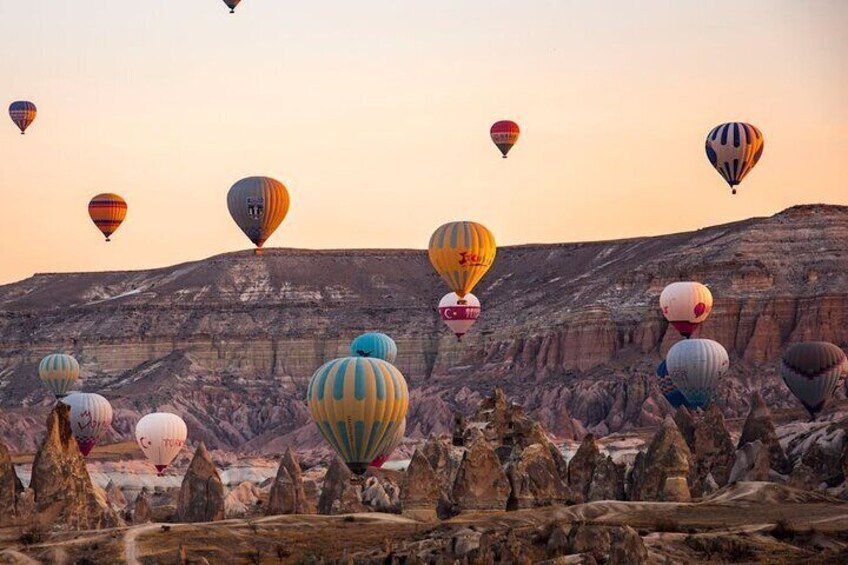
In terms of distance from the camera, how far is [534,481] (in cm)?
9994

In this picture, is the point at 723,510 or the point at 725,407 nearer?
the point at 723,510

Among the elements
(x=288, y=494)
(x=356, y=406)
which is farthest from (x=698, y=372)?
(x=356, y=406)

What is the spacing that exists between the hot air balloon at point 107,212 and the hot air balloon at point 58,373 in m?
32.5

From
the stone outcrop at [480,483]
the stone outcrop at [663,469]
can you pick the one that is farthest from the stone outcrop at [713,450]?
the stone outcrop at [480,483]

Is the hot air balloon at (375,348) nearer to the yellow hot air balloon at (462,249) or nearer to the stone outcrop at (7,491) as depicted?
the yellow hot air balloon at (462,249)

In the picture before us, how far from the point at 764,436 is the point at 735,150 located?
30.4m

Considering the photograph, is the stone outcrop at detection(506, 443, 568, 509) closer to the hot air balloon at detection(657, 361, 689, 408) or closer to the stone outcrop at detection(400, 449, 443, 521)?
the stone outcrop at detection(400, 449, 443, 521)

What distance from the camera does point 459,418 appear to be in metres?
111

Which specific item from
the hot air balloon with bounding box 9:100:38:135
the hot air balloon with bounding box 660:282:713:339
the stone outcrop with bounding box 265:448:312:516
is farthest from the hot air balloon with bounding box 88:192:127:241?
the stone outcrop with bounding box 265:448:312:516

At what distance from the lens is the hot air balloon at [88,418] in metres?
152

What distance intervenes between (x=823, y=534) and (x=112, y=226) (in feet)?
286

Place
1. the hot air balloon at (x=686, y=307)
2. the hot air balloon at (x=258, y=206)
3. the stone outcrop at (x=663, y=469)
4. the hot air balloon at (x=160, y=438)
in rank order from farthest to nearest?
the hot air balloon at (x=686, y=307) → the hot air balloon at (x=160, y=438) → the hot air balloon at (x=258, y=206) → the stone outcrop at (x=663, y=469)

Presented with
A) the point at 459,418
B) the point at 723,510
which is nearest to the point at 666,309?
the point at 459,418

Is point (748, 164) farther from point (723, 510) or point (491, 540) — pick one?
point (491, 540)
